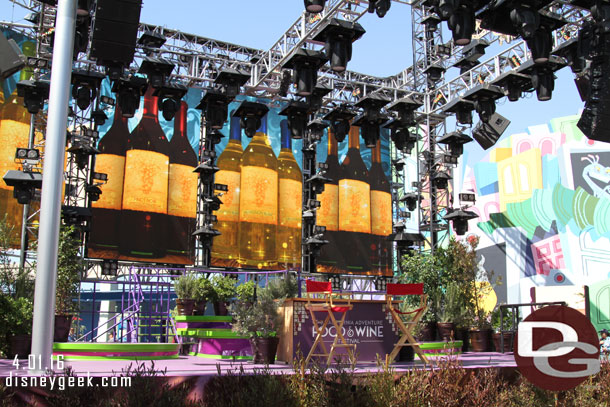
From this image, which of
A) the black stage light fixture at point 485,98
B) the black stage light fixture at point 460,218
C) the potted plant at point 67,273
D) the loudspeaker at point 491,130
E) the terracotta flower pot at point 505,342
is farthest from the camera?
the black stage light fixture at point 460,218

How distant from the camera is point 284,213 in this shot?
18.2 meters

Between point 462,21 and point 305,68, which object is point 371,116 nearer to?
point 305,68

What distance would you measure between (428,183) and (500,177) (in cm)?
310

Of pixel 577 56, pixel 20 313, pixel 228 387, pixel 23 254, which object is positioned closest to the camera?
pixel 228 387

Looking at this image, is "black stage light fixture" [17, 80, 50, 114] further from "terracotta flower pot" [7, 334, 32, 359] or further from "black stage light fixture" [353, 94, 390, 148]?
"black stage light fixture" [353, 94, 390, 148]

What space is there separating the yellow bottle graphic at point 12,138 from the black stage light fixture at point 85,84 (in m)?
3.71

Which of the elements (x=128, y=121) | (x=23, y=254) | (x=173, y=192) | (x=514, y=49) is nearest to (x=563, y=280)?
(x=514, y=49)

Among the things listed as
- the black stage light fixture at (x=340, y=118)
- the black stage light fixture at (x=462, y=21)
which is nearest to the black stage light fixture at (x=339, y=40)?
the black stage light fixture at (x=462, y=21)

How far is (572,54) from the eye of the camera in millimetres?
11016

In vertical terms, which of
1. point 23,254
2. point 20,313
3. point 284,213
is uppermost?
point 284,213

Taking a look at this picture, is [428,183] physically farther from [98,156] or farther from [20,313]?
[20,313]

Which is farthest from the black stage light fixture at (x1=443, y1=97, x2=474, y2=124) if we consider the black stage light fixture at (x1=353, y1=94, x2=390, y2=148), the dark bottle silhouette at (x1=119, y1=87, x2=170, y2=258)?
the dark bottle silhouette at (x1=119, y1=87, x2=170, y2=258)

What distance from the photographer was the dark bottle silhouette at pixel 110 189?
15430mm

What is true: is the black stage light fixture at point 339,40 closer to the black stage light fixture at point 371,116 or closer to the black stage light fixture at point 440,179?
the black stage light fixture at point 371,116
